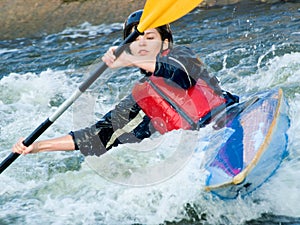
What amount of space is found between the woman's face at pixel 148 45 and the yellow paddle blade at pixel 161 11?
105 millimetres

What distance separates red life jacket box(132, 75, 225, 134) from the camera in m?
4.51

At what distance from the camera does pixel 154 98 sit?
459cm

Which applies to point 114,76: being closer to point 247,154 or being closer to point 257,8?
point 257,8

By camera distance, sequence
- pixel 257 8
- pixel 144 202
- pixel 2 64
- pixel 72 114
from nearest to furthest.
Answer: pixel 144 202, pixel 72 114, pixel 2 64, pixel 257 8

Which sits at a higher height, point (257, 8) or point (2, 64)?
point (2, 64)

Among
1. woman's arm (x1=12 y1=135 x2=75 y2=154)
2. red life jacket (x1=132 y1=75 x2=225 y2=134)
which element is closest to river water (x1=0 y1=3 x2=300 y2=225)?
red life jacket (x1=132 y1=75 x2=225 y2=134)

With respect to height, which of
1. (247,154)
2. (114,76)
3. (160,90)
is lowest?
(114,76)

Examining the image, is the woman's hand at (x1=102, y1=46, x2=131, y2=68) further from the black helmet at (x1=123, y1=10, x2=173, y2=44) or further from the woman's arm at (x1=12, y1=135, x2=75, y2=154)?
the woman's arm at (x1=12, y1=135, x2=75, y2=154)

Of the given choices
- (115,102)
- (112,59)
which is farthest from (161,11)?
(115,102)

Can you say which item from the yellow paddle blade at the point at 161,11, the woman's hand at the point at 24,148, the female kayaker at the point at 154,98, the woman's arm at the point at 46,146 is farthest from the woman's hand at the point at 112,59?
the woman's hand at the point at 24,148

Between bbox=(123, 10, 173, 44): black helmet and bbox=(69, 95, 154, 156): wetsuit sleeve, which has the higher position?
bbox=(123, 10, 173, 44): black helmet

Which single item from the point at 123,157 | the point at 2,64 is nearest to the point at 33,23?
the point at 2,64

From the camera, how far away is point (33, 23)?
9586 mm

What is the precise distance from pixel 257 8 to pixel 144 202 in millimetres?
5216
